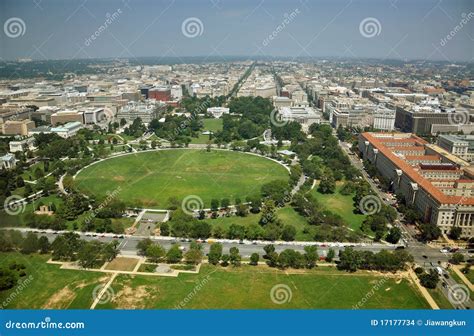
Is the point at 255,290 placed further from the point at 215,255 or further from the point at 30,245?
the point at 30,245

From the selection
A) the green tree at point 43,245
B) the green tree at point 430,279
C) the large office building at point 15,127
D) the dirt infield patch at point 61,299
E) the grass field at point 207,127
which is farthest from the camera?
the grass field at point 207,127

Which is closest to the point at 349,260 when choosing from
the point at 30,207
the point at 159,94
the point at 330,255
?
the point at 330,255

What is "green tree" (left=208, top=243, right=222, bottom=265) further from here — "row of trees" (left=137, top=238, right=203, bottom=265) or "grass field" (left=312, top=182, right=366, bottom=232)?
"grass field" (left=312, top=182, right=366, bottom=232)

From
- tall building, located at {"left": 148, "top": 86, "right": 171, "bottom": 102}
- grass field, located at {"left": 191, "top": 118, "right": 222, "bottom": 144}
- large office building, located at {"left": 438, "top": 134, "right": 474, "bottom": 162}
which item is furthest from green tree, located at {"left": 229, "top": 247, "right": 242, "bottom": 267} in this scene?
tall building, located at {"left": 148, "top": 86, "right": 171, "bottom": 102}

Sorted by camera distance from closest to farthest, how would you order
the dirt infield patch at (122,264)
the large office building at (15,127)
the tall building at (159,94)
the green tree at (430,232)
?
the dirt infield patch at (122,264)
the green tree at (430,232)
the large office building at (15,127)
the tall building at (159,94)

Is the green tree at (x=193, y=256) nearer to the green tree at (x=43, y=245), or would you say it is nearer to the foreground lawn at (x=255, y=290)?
the foreground lawn at (x=255, y=290)

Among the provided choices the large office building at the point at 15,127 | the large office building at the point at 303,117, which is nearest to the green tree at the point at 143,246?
the large office building at the point at 15,127

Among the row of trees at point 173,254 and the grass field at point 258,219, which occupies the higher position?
the row of trees at point 173,254
